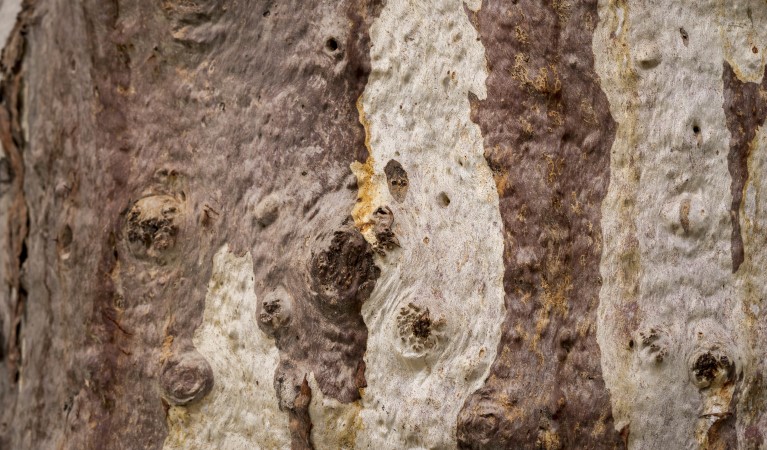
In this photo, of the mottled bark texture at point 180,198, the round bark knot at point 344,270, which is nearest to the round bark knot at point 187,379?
the mottled bark texture at point 180,198

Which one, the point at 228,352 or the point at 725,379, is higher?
the point at 725,379

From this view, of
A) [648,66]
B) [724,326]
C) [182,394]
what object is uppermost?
[648,66]

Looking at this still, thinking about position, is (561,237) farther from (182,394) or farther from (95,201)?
(95,201)

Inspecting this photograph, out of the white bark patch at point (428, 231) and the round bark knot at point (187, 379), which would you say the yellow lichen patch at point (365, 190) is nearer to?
Result: the white bark patch at point (428, 231)

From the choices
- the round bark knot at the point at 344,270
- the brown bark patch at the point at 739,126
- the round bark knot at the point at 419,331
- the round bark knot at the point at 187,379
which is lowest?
the round bark knot at the point at 187,379

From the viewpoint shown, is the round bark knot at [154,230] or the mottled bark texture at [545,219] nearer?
the mottled bark texture at [545,219]

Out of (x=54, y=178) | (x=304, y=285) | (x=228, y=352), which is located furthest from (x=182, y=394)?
(x=54, y=178)

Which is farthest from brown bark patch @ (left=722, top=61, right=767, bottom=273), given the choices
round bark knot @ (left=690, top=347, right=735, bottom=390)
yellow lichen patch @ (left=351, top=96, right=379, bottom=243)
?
yellow lichen patch @ (left=351, top=96, right=379, bottom=243)
